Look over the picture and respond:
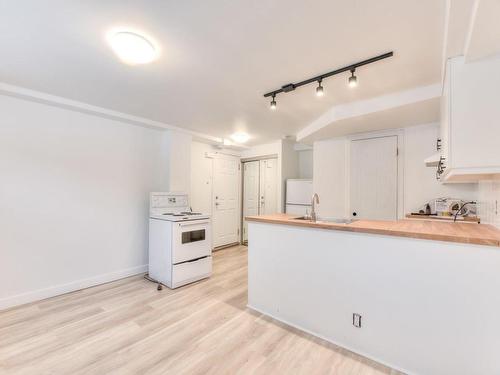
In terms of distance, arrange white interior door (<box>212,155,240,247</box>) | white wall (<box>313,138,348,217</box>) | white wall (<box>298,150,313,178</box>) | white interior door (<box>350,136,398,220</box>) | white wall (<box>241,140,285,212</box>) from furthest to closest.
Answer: white wall (<box>298,150,313,178</box>) < white interior door (<box>212,155,240,247</box>) < white wall (<box>241,140,285,212</box>) < white wall (<box>313,138,348,217</box>) < white interior door (<box>350,136,398,220</box>)

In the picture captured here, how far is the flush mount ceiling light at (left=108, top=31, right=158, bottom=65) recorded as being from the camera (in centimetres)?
162

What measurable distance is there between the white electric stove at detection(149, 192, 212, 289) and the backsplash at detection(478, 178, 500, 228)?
124 inches

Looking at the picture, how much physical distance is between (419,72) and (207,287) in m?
3.33

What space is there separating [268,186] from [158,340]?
12.0 feet

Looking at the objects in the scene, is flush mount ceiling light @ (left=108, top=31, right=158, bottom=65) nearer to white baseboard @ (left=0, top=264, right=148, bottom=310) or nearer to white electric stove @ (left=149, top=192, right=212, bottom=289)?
white electric stove @ (left=149, top=192, right=212, bottom=289)

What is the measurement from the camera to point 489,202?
2236 mm

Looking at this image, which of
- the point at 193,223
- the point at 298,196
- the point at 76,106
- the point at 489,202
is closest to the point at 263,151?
the point at 298,196

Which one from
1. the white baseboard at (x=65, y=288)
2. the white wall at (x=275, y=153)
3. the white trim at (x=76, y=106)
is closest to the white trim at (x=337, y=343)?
the white baseboard at (x=65, y=288)

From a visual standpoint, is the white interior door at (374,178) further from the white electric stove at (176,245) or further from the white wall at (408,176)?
the white electric stove at (176,245)

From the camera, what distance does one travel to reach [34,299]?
277 centimetres

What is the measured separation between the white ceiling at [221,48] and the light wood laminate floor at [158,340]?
92.4 inches

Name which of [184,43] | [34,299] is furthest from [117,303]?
[184,43]

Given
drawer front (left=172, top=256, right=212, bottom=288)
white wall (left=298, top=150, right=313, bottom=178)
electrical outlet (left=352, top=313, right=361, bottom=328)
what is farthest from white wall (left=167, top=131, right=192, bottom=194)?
electrical outlet (left=352, top=313, right=361, bottom=328)

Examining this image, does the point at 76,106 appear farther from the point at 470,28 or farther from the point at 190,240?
the point at 470,28
